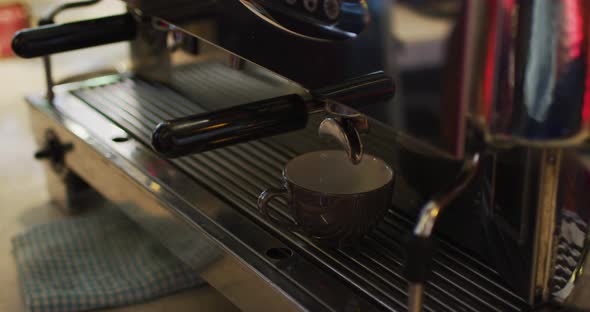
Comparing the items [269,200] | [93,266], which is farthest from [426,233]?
[93,266]

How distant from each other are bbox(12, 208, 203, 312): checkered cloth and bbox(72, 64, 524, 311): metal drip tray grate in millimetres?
112

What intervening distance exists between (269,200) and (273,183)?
0.09m

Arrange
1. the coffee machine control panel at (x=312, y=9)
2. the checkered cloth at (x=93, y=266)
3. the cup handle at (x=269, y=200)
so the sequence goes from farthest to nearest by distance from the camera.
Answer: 1. the checkered cloth at (x=93, y=266)
2. the cup handle at (x=269, y=200)
3. the coffee machine control panel at (x=312, y=9)

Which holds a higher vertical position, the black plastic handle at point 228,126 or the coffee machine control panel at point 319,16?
the coffee machine control panel at point 319,16

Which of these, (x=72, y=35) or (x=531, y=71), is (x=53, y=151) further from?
(x=531, y=71)

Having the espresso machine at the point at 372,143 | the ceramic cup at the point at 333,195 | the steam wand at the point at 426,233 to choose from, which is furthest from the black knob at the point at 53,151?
the steam wand at the point at 426,233

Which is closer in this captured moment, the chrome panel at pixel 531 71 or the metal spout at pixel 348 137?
the chrome panel at pixel 531 71

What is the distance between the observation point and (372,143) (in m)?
0.59

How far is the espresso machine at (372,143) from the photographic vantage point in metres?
0.34

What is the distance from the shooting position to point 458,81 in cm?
35

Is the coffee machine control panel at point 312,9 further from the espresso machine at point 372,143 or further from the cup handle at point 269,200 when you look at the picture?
the cup handle at point 269,200

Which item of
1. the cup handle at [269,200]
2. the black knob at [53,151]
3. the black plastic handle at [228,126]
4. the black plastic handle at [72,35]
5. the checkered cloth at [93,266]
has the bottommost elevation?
the checkered cloth at [93,266]

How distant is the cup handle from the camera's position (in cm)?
54

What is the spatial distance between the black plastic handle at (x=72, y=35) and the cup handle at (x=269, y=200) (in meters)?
0.31
